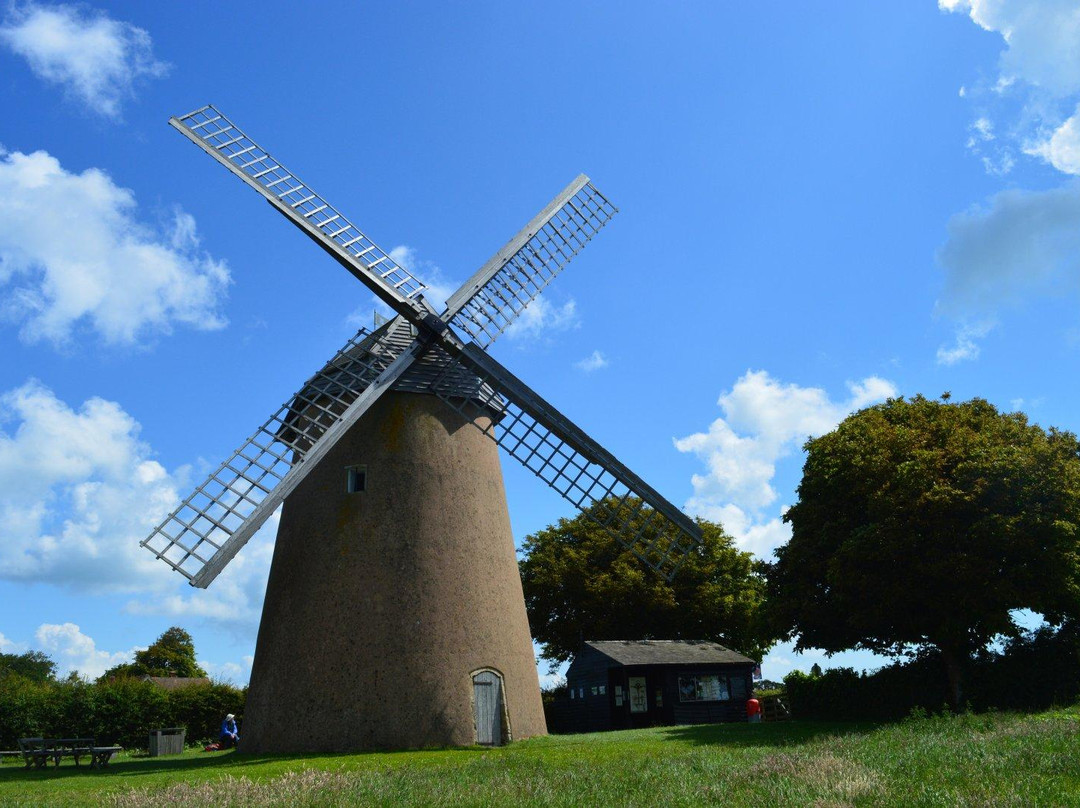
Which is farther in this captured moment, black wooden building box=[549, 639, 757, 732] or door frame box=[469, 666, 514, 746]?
black wooden building box=[549, 639, 757, 732]

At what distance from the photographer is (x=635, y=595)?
1471 inches

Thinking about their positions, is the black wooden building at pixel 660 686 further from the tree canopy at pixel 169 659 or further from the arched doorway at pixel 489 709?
the tree canopy at pixel 169 659

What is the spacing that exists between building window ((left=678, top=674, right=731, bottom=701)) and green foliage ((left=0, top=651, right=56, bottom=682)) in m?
64.3

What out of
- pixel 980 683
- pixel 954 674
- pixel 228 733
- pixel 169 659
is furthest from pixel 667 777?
pixel 169 659

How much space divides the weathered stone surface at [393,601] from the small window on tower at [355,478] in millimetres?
124

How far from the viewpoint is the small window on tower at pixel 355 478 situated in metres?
18.0

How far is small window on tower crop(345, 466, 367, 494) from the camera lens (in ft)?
59.2

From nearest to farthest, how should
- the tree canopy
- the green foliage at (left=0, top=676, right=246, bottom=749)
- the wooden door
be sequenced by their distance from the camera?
the wooden door → the green foliage at (left=0, top=676, right=246, bottom=749) → the tree canopy

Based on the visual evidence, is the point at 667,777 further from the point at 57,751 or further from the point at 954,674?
the point at 954,674

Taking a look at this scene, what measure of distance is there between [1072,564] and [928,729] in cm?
749

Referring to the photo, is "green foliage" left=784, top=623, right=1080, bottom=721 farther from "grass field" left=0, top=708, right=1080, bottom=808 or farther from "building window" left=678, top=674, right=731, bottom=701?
"grass field" left=0, top=708, right=1080, bottom=808

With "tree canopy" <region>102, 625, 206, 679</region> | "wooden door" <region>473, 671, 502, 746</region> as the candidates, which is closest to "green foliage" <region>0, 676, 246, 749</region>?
"wooden door" <region>473, 671, 502, 746</region>

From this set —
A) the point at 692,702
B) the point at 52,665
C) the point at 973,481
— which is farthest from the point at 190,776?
the point at 52,665

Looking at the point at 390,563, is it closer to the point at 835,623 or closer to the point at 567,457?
the point at 567,457
